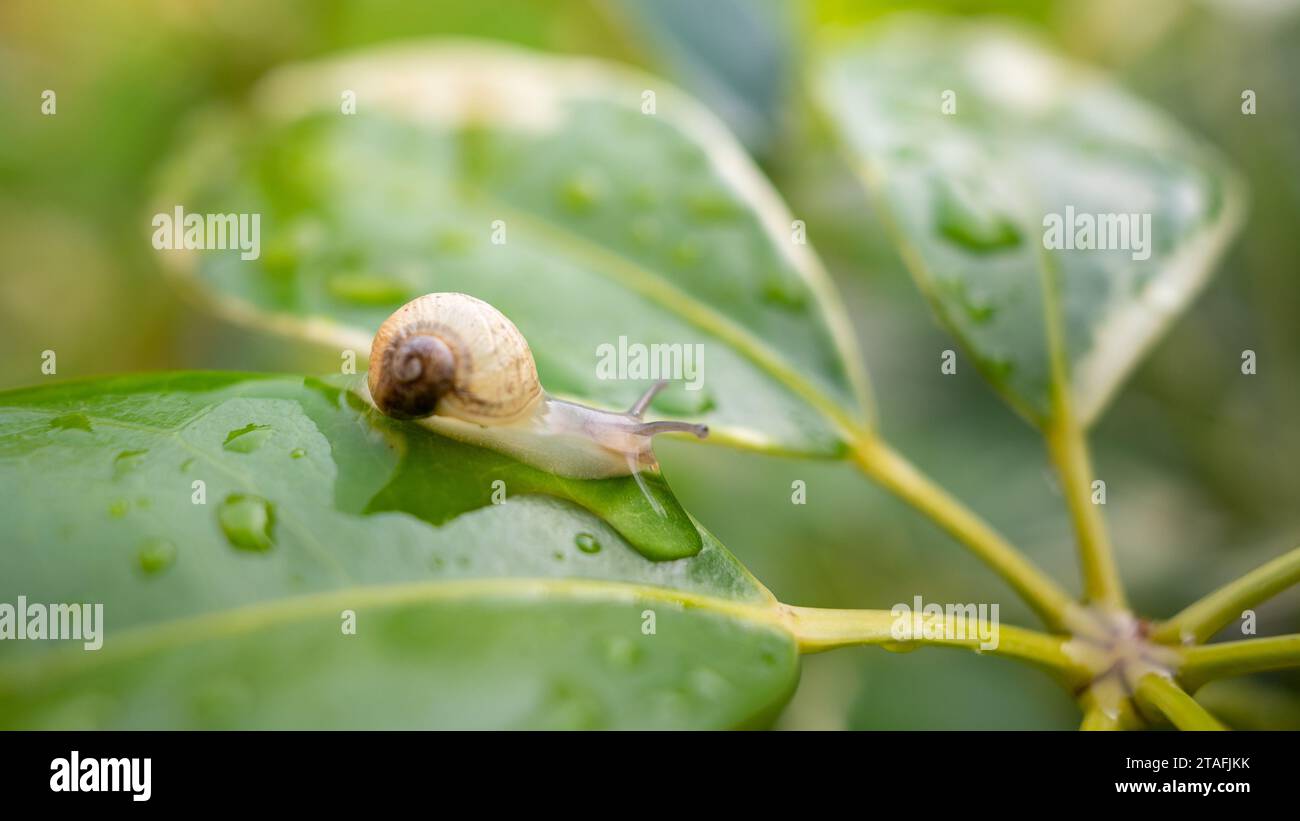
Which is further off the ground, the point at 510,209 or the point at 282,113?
the point at 282,113

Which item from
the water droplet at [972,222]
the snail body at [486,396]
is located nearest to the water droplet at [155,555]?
the snail body at [486,396]

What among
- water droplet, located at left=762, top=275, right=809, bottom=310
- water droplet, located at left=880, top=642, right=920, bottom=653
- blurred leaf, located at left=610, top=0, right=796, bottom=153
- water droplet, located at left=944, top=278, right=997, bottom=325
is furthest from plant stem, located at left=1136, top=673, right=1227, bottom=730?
blurred leaf, located at left=610, top=0, right=796, bottom=153

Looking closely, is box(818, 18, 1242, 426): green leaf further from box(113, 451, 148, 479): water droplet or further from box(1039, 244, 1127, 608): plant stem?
box(113, 451, 148, 479): water droplet

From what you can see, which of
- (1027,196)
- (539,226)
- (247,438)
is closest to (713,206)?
(539,226)

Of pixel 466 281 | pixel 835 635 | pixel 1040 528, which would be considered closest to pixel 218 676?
pixel 835 635

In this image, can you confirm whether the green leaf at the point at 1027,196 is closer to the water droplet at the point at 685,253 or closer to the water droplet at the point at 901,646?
the water droplet at the point at 685,253
